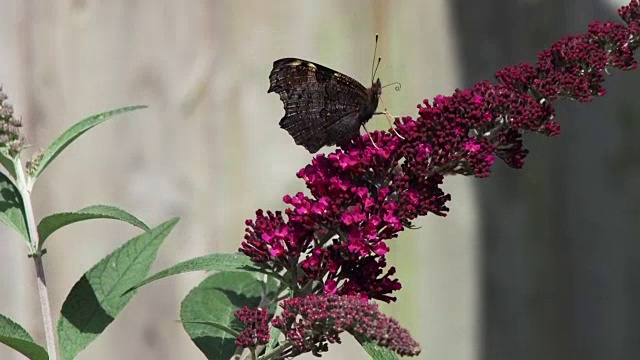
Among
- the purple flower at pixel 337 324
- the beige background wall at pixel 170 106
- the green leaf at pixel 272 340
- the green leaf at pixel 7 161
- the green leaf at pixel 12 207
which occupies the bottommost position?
the purple flower at pixel 337 324

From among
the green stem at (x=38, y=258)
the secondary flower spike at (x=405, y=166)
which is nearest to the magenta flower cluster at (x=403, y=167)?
the secondary flower spike at (x=405, y=166)

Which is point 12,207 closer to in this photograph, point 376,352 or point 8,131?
point 8,131

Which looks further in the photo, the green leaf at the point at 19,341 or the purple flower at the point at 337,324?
the green leaf at the point at 19,341

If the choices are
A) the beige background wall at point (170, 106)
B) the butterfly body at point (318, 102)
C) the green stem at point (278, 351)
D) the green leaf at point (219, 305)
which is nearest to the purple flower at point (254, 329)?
the green stem at point (278, 351)

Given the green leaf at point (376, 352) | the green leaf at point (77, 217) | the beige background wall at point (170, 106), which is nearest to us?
the green leaf at point (376, 352)

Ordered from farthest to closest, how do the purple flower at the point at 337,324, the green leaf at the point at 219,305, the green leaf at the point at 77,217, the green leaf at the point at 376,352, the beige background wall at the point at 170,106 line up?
the beige background wall at the point at 170,106, the green leaf at the point at 219,305, the green leaf at the point at 77,217, the green leaf at the point at 376,352, the purple flower at the point at 337,324

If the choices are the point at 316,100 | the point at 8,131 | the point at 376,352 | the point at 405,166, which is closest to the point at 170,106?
the point at 316,100

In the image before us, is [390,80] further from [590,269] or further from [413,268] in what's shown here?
[590,269]

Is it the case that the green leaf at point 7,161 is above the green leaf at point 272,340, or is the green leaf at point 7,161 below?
above

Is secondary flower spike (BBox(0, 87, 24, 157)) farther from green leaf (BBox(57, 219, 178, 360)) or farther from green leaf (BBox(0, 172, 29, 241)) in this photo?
green leaf (BBox(57, 219, 178, 360))

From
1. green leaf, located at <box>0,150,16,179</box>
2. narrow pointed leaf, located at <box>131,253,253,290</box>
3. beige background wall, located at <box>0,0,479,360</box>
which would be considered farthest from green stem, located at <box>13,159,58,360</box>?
beige background wall, located at <box>0,0,479,360</box>

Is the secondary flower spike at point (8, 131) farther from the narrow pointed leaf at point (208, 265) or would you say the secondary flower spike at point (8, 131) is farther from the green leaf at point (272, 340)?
the green leaf at point (272, 340)
